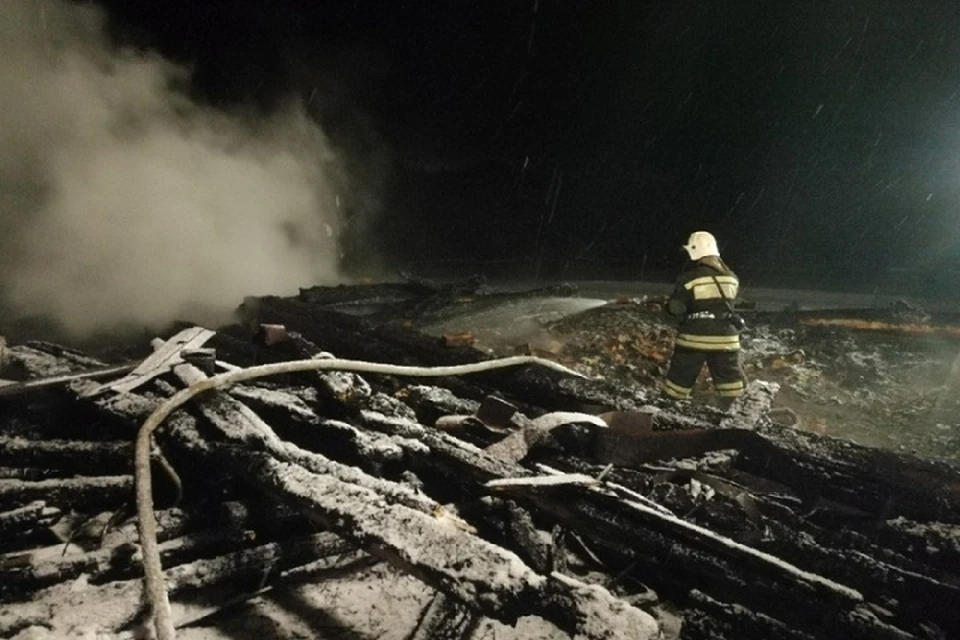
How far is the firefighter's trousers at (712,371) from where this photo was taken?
511 centimetres

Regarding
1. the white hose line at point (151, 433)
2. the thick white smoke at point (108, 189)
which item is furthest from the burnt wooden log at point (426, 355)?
the thick white smoke at point (108, 189)

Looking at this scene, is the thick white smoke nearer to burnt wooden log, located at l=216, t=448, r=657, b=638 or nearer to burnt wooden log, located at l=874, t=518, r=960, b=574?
burnt wooden log, located at l=216, t=448, r=657, b=638

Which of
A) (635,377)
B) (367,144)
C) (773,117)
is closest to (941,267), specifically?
(773,117)

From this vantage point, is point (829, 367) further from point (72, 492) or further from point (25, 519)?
point (25, 519)

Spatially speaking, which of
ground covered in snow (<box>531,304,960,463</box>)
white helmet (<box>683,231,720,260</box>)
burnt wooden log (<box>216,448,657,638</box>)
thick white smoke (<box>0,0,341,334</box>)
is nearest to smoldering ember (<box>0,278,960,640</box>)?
burnt wooden log (<box>216,448,657,638</box>)

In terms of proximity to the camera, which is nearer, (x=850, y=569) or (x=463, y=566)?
(x=463, y=566)

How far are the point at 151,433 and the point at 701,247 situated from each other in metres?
5.01

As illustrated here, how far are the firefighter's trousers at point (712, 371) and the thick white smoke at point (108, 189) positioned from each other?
661cm

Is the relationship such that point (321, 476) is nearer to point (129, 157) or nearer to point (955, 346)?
point (129, 157)

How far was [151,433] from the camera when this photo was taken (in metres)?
2.48

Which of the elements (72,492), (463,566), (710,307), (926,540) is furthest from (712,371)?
(72,492)

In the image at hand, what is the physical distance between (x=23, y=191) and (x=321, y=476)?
902 centimetres

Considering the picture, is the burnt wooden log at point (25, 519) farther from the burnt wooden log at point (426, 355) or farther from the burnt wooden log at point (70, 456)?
the burnt wooden log at point (426, 355)

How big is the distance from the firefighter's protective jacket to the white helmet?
123 millimetres
